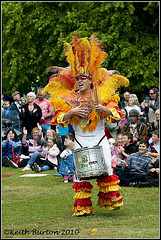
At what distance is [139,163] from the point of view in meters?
10.0

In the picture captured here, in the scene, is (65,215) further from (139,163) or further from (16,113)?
(16,113)

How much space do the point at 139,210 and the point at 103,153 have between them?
110 cm

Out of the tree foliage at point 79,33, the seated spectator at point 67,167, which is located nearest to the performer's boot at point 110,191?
the seated spectator at point 67,167

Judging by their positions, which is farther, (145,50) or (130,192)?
(145,50)

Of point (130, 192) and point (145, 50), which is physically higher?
point (145, 50)

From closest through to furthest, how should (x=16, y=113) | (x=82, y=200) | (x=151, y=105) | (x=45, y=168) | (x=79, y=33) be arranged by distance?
(x=82, y=200), (x=45, y=168), (x=151, y=105), (x=16, y=113), (x=79, y=33)

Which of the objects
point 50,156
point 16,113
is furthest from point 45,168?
point 16,113

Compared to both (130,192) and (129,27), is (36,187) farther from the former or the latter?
(129,27)

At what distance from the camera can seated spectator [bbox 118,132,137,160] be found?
11.3 metres

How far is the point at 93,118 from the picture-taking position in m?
7.14

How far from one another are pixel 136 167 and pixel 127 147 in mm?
1565

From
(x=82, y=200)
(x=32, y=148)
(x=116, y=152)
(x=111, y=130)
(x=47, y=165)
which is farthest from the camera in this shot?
(x=32, y=148)

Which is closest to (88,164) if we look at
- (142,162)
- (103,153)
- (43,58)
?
(103,153)

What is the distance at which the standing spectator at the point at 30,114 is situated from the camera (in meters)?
13.8
